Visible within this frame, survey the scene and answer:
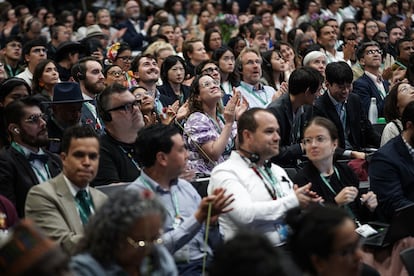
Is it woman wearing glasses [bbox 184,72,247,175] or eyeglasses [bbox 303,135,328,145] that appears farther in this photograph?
woman wearing glasses [bbox 184,72,247,175]

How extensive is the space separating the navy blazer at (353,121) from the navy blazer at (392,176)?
156 centimetres

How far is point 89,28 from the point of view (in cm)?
1323

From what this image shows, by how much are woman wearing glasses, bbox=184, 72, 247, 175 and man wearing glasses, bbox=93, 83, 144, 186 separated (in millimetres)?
831

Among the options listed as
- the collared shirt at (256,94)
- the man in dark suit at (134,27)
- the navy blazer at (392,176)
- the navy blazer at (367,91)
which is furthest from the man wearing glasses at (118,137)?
the man in dark suit at (134,27)

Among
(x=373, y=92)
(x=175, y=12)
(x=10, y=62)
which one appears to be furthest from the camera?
(x=175, y=12)

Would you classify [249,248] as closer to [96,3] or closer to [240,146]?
[240,146]

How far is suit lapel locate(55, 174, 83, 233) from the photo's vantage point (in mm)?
4461

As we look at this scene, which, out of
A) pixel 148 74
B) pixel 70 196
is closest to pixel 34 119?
pixel 70 196

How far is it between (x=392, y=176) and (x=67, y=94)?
98.9 inches

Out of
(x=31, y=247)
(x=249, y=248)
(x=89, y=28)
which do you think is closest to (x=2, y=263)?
(x=31, y=247)

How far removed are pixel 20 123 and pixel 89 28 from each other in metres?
8.07

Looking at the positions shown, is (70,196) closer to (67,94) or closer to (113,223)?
(113,223)

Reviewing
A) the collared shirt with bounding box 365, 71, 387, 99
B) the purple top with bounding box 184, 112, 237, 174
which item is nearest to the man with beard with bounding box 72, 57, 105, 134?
the purple top with bounding box 184, 112, 237, 174

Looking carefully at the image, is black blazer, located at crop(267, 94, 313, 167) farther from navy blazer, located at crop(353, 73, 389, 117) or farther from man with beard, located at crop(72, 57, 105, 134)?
navy blazer, located at crop(353, 73, 389, 117)
